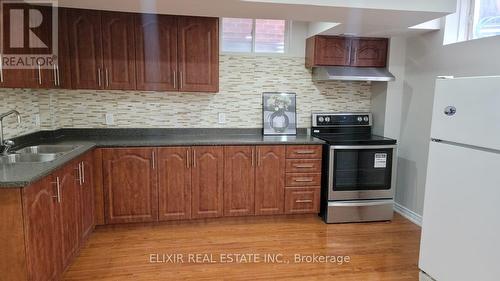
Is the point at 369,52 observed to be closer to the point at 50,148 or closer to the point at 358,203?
the point at 358,203

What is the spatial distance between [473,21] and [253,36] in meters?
2.13

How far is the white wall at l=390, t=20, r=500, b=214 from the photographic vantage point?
2957 millimetres

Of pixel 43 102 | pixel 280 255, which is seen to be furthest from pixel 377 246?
pixel 43 102

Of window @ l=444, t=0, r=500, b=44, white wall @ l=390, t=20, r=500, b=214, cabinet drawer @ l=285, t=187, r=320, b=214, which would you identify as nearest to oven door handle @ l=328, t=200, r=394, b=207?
cabinet drawer @ l=285, t=187, r=320, b=214

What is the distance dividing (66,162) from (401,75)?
3.42m

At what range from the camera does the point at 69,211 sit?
2438 mm

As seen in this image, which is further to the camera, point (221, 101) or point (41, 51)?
point (221, 101)

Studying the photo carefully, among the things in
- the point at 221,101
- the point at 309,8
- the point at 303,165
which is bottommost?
the point at 303,165

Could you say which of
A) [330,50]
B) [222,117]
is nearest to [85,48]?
[222,117]

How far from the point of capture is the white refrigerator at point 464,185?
1793 millimetres

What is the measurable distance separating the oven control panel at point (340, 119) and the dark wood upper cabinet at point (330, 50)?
2.06 ft

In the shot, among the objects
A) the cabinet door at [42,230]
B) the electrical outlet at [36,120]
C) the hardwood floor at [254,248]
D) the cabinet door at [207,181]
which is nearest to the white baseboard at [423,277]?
the hardwood floor at [254,248]

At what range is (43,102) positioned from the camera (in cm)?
331

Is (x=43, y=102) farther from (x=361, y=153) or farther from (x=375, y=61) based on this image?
(x=375, y=61)
